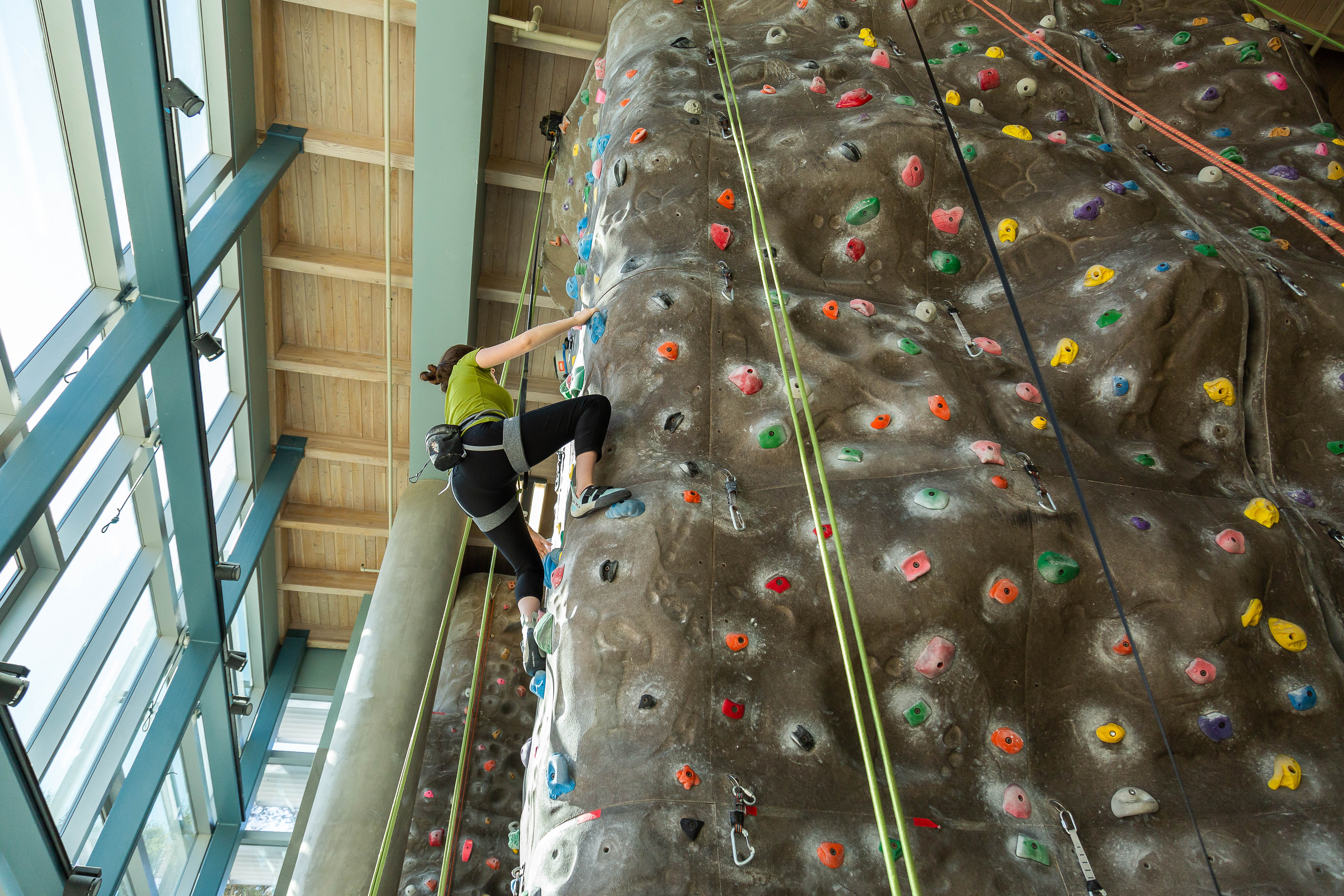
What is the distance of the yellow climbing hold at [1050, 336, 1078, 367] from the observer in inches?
130

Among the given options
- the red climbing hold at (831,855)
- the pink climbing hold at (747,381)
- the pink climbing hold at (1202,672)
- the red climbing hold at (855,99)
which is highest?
the red climbing hold at (855,99)

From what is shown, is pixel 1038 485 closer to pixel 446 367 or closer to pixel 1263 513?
pixel 1263 513

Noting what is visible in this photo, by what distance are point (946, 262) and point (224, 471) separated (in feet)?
21.7

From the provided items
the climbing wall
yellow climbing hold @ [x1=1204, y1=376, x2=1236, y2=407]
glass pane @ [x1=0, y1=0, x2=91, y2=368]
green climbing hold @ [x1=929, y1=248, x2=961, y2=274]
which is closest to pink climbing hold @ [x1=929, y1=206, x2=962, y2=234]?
the climbing wall

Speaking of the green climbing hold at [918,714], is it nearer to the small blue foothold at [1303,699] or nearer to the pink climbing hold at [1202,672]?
the pink climbing hold at [1202,672]

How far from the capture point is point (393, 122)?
620cm

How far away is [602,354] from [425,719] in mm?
3733

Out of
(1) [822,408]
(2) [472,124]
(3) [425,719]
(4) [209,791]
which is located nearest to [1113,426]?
(1) [822,408]

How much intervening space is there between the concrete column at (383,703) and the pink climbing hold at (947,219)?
4.51 meters

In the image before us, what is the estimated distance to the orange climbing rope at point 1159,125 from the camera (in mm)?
2842

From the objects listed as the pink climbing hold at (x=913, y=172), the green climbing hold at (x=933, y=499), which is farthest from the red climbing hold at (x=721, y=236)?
the green climbing hold at (x=933, y=499)

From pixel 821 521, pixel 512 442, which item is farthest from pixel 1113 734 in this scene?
pixel 512 442

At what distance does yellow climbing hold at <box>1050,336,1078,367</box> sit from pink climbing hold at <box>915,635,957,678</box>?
1.43 metres

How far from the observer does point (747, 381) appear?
308cm
